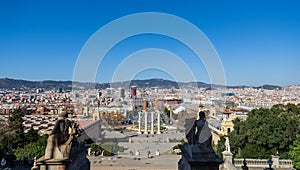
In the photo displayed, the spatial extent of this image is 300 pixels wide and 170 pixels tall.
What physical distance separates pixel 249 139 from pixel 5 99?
76863mm

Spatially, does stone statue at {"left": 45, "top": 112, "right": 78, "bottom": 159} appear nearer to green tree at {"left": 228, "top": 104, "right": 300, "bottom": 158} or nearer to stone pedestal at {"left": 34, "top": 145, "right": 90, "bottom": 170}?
stone pedestal at {"left": 34, "top": 145, "right": 90, "bottom": 170}

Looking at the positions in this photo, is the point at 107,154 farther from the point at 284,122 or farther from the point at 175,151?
the point at 284,122

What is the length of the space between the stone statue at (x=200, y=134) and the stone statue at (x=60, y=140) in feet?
8.80

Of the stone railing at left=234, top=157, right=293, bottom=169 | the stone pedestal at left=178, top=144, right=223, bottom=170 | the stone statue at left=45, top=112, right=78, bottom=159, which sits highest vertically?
the stone statue at left=45, top=112, right=78, bottom=159

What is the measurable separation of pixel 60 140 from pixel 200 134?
→ 3.08 metres

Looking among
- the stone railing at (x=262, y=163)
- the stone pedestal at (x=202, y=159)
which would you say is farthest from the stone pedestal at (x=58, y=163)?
the stone railing at (x=262, y=163)

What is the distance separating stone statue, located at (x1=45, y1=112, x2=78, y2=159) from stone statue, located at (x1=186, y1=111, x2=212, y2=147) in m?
2.68

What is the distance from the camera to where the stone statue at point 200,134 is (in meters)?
6.23

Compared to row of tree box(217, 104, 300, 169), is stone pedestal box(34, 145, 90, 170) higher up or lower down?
higher up

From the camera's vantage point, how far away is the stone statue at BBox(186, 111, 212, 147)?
20.5 feet

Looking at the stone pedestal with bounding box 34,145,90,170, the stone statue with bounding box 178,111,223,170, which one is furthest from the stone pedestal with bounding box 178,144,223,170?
the stone pedestal with bounding box 34,145,90,170

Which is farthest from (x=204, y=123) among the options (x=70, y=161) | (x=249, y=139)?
(x=249, y=139)

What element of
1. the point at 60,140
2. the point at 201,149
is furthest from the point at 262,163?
the point at 60,140

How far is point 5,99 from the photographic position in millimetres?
79000
